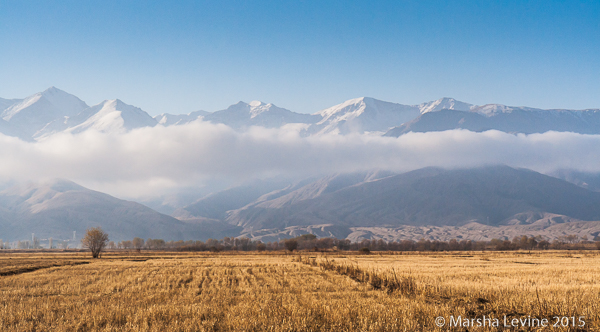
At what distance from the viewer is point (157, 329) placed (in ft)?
47.3

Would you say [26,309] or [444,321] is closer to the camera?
[444,321]

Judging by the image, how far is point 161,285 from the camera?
1200 inches

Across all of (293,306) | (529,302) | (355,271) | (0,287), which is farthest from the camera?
(355,271)

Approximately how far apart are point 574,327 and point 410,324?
5528 millimetres

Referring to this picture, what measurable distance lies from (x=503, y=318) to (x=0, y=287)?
31659 mm

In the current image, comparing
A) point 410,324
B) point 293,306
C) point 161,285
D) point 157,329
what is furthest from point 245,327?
point 161,285

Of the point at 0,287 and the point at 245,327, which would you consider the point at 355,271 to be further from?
the point at 0,287

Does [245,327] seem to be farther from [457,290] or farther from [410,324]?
[457,290]

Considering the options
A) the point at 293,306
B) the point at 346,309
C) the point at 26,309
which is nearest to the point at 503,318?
the point at 346,309

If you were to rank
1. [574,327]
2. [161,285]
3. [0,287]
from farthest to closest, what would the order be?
1. [161,285]
2. [0,287]
3. [574,327]

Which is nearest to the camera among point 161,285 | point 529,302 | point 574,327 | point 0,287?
point 574,327

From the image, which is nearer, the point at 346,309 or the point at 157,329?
the point at 157,329

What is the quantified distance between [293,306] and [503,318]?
866cm

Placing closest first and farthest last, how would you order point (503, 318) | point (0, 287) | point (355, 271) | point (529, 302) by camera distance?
1. point (503, 318)
2. point (529, 302)
3. point (0, 287)
4. point (355, 271)
